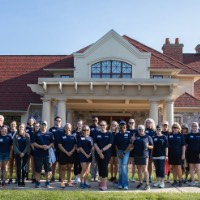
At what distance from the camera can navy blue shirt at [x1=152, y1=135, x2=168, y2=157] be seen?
400 inches

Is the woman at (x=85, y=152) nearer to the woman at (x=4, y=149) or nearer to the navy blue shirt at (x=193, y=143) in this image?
the woman at (x=4, y=149)

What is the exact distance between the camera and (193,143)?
1047cm

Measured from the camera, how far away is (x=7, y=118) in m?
20.9

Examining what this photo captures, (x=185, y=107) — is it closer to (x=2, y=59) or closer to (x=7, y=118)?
(x=7, y=118)

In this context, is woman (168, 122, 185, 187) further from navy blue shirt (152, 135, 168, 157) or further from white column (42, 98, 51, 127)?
white column (42, 98, 51, 127)

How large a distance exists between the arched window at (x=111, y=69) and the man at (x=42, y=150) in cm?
1031

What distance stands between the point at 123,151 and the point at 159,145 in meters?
1.10

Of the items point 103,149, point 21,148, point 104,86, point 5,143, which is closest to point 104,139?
point 103,149

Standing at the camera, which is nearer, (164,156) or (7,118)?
(164,156)

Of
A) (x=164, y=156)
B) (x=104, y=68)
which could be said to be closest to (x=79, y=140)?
(x=164, y=156)

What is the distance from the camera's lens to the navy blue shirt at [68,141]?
32.6ft

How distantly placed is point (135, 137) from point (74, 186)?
2.18 metres

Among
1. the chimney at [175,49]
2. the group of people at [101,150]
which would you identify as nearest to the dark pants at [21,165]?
the group of people at [101,150]

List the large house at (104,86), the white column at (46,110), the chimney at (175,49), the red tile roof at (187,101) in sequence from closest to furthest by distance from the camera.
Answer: the large house at (104,86), the white column at (46,110), the red tile roof at (187,101), the chimney at (175,49)
